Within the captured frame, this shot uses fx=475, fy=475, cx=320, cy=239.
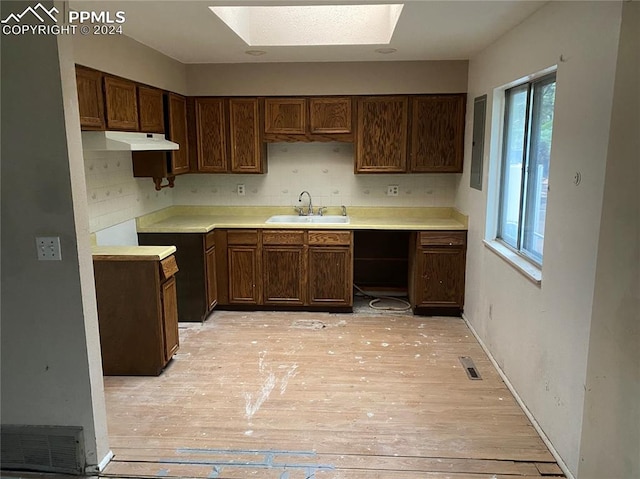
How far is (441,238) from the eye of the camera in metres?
4.27

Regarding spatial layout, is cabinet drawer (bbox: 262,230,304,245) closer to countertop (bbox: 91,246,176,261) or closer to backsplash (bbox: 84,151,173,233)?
backsplash (bbox: 84,151,173,233)

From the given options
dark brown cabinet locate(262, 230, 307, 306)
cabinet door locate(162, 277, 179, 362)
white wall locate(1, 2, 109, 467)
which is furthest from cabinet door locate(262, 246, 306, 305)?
white wall locate(1, 2, 109, 467)

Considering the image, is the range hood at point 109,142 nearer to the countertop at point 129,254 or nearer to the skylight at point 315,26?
the countertop at point 129,254

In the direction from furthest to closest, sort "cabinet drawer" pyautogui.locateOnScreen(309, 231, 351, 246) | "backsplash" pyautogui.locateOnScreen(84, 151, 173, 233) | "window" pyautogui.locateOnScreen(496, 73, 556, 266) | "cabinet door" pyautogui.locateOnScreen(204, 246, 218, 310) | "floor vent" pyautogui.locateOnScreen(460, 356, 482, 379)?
"cabinet drawer" pyautogui.locateOnScreen(309, 231, 351, 246), "cabinet door" pyautogui.locateOnScreen(204, 246, 218, 310), "backsplash" pyautogui.locateOnScreen(84, 151, 173, 233), "floor vent" pyautogui.locateOnScreen(460, 356, 482, 379), "window" pyautogui.locateOnScreen(496, 73, 556, 266)

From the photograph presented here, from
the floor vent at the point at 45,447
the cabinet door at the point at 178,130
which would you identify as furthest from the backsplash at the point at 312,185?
the floor vent at the point at 45,447

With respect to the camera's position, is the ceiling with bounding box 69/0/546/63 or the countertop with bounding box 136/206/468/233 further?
the countertop with bounding box 136/206/468/233

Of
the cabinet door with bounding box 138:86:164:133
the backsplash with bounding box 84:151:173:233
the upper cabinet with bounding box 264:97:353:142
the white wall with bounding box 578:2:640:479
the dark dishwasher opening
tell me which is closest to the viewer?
the white wall with bounding box 578:2:640:479

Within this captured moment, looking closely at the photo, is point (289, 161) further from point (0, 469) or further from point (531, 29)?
point (0, 469)

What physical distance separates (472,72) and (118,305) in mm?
3439

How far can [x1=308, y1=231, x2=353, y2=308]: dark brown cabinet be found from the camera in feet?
14.3

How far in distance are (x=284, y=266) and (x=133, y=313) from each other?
62.4 inches

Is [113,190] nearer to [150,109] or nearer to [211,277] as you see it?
[150,109]

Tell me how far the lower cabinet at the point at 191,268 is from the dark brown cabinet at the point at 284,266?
0.54 meters

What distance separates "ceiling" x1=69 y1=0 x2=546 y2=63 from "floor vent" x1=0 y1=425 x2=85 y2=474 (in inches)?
86.7
